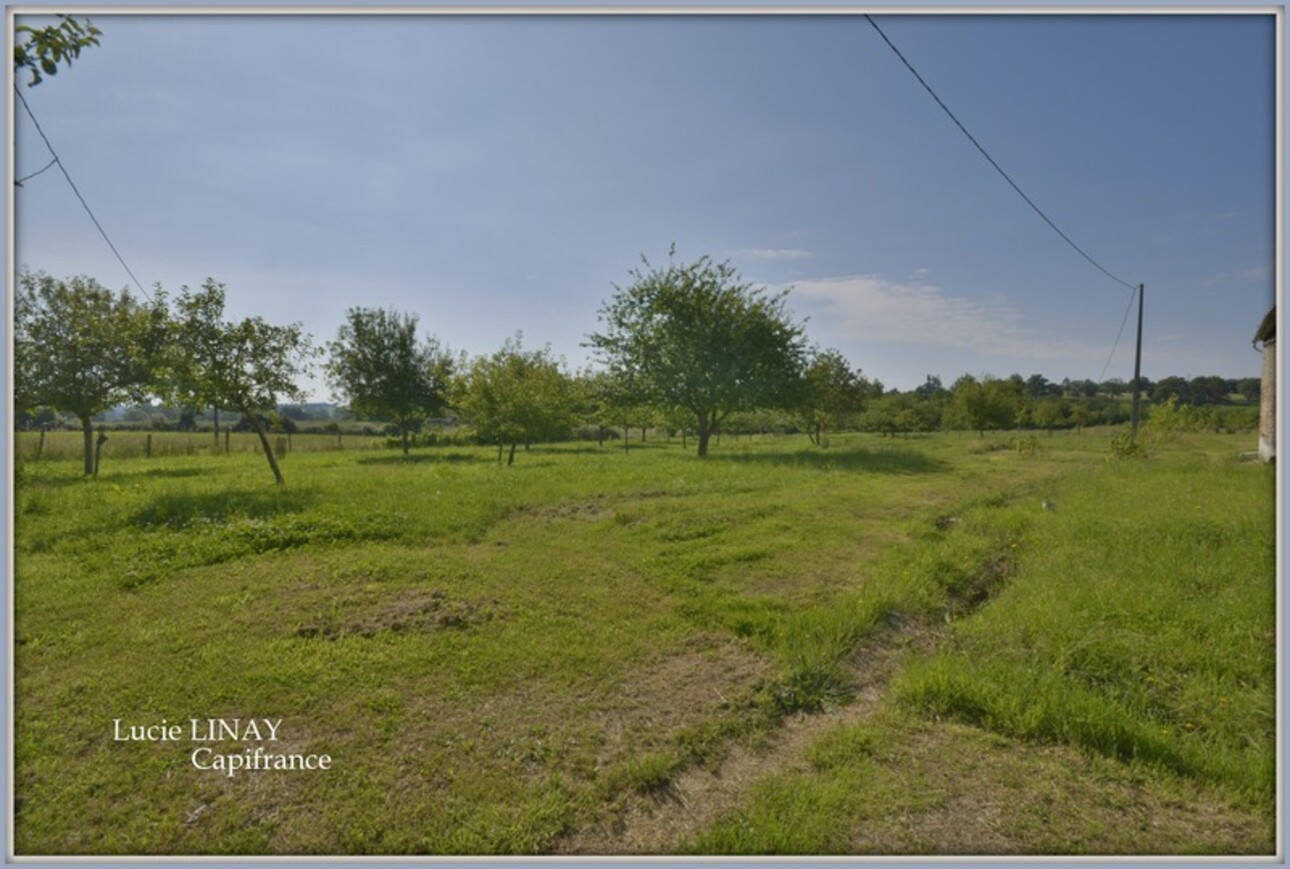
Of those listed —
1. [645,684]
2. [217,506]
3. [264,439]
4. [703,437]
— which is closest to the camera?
[645,684]

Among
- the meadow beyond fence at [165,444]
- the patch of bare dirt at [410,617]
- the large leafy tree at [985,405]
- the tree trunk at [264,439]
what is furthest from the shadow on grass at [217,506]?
the large leafy tree at [985,405]

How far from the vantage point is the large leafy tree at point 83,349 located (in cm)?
1293

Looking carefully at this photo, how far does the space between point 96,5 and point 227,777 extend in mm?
4623

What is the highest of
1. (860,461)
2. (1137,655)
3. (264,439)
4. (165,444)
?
(264,439)

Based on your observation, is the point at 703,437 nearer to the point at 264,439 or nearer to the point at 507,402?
the point at 507,402

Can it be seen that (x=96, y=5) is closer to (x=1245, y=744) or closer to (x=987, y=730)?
(x=987, y=730)

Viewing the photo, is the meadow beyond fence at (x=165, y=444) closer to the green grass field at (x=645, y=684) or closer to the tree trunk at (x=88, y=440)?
the tree trunk at (x=88, y=440)

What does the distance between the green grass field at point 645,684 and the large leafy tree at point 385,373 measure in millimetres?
18180

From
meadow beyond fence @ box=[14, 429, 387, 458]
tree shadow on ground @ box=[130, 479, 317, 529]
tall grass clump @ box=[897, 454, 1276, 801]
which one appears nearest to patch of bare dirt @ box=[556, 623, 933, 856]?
tall grass clump @ box=[897, 454, 1276, 801]

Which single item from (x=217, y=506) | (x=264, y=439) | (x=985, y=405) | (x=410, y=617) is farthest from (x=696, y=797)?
(x=985, y=405)

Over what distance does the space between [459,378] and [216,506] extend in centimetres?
1146

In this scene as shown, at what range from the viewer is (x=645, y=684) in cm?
361

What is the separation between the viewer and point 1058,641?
4.10 m

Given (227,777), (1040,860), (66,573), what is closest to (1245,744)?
(1040,860)
